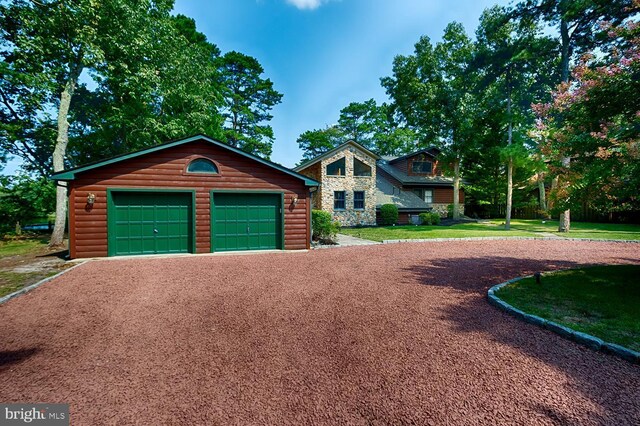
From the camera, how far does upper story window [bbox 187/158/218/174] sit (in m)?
10.5

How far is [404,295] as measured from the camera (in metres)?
5.52

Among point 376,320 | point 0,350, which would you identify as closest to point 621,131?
point 376,320

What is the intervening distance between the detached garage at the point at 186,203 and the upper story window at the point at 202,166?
0.12 feet

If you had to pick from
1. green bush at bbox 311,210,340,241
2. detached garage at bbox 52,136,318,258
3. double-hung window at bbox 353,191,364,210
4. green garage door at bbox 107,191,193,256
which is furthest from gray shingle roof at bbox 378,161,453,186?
green garage door at bbox 107,191,193,256

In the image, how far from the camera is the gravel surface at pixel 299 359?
2.44 m

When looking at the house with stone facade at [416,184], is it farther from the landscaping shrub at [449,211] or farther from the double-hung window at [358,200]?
the double-hung window at [358,200]

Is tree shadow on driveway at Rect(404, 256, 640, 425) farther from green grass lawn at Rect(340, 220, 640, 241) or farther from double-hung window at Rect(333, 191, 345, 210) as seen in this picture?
double-hung window at Rect(333, 191, 345, 210)

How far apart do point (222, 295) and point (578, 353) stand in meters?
5.84

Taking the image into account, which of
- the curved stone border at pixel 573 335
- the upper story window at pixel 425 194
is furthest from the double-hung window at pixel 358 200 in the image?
the curved stone border at pixel 573 335

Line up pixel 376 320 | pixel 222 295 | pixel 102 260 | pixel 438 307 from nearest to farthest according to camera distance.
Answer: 1. pixel 376 320
2. pixel 438 307
3. pixel 222 295
4. pixel 102 260

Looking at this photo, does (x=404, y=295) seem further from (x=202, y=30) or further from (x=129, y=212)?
(x=202, y=30)

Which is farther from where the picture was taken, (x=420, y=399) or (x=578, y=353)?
(x=578, y=353)

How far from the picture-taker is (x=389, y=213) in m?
22.2

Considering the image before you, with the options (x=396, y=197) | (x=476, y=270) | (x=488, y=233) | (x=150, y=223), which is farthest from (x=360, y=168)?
(x=150, y=223)
